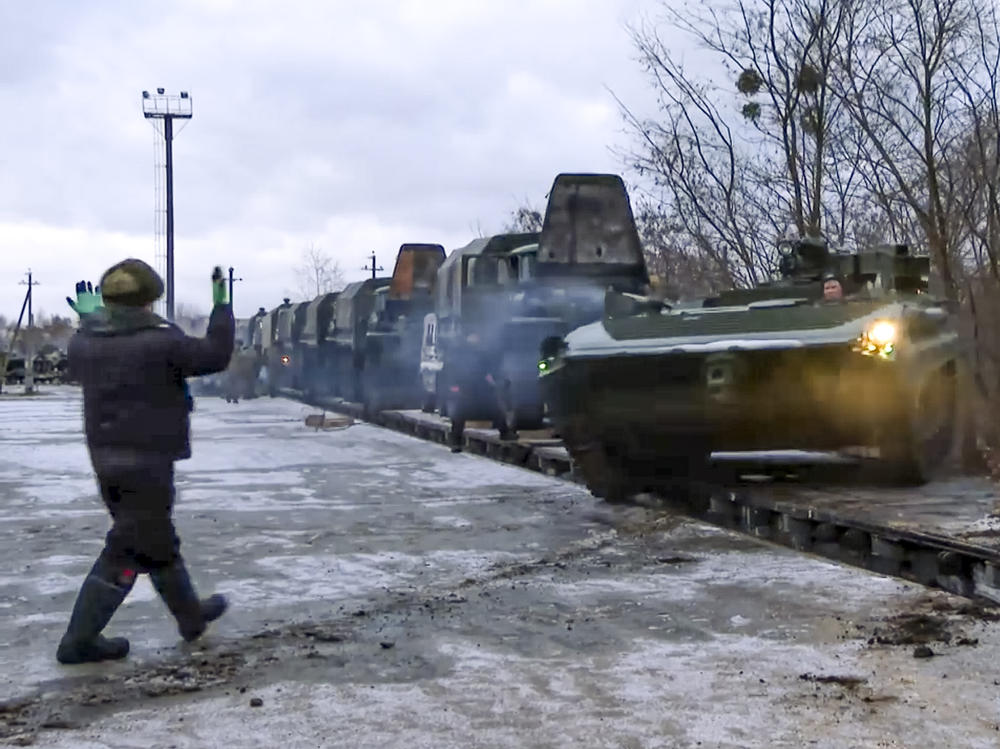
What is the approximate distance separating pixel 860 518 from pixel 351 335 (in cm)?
2058

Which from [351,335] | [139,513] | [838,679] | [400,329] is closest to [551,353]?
[139,513]

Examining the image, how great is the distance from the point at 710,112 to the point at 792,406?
8.70 meters

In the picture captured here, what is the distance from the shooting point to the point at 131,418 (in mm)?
5414

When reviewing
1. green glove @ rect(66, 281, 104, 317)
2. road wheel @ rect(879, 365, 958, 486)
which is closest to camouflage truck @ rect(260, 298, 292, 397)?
road wheel @ rect(879, 365, 958, 486)

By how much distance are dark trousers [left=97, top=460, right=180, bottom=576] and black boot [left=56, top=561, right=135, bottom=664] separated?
0.09 m

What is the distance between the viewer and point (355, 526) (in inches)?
371

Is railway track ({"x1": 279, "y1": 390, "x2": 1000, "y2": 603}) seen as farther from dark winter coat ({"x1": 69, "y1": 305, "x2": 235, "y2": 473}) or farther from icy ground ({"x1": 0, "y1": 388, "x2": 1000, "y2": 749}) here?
dark winter coat ({"x1": 69, "y1": 305, "x2": 235, "y2": 473})

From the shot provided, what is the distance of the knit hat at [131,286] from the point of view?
5496 mm

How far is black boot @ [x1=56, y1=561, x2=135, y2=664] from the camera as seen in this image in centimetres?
536

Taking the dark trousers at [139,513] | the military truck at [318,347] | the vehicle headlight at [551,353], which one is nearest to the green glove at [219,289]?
the dark trousers at [139,513]

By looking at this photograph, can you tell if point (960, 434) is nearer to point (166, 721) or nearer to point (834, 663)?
point (834, 663)

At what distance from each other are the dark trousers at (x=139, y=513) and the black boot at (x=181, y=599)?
62 millimetres

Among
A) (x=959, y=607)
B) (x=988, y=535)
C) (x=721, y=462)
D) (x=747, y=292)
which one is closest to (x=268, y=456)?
(x=721, y=462)

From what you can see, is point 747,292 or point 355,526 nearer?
point 355,526
